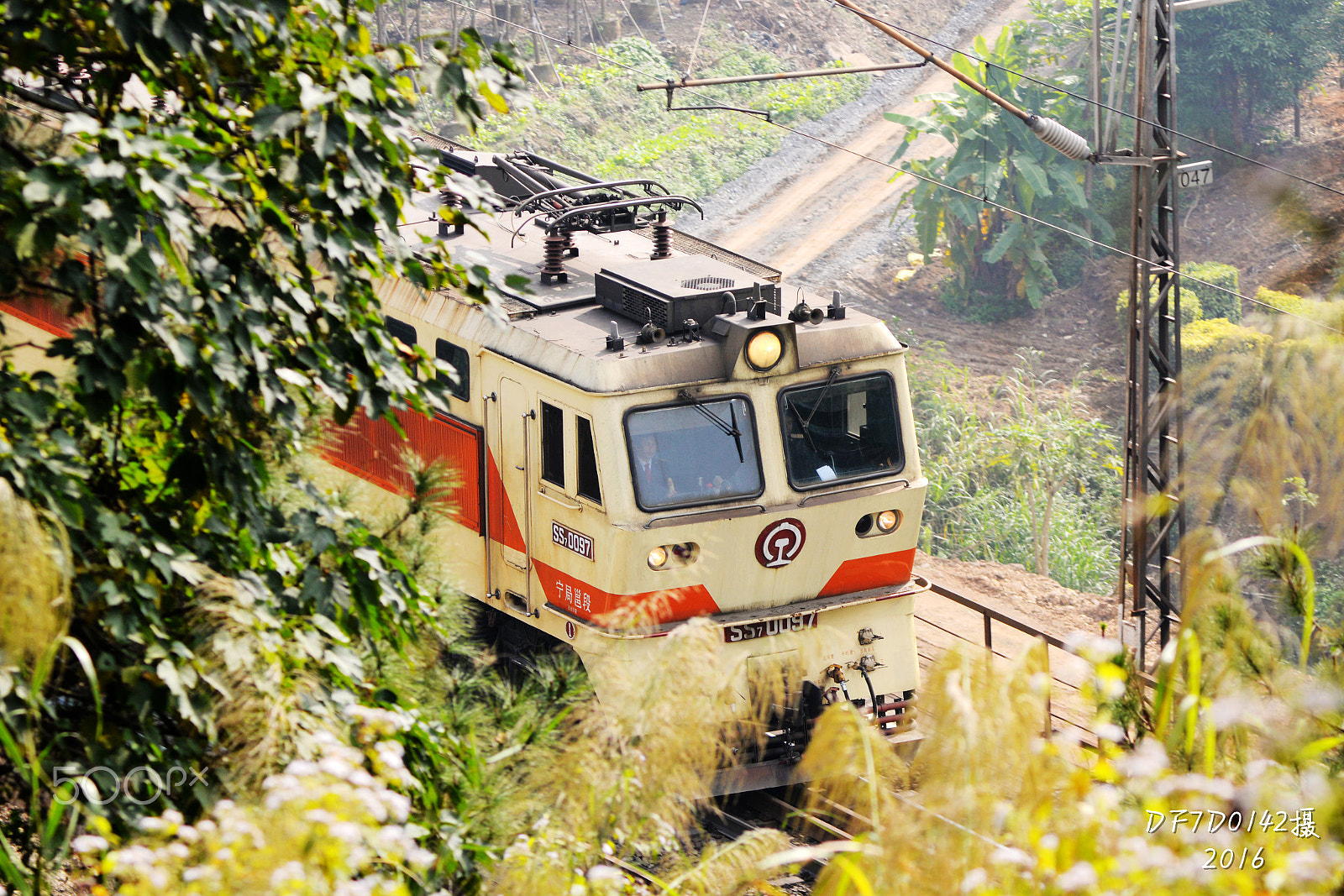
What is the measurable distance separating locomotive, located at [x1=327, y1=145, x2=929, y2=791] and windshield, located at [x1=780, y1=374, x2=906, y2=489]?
12mm

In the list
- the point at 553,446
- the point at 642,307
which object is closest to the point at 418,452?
the point at 553,446

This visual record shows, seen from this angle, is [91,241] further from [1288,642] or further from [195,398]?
[1288,642]

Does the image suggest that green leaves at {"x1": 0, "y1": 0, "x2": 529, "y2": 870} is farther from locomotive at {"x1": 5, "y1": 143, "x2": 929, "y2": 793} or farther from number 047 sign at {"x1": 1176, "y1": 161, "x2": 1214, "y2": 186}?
number 047 sign at {"x1": 1176, "y1": 161, "x2": 1214, "y2": 186}

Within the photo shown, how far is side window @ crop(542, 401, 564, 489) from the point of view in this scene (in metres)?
8.66

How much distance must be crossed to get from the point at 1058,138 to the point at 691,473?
515 centimetres

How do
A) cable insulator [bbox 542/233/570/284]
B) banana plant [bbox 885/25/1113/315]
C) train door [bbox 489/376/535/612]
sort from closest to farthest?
1. train door [bbox 489/376/535/612]
2. cable insulator [bbox 542/233/570/284]
3. banana plant [bbox 885/25/1113/315]

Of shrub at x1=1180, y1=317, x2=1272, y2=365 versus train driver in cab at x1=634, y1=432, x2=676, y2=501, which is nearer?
train driver in cab at x1=634, y1=432, x2=676, y2=501

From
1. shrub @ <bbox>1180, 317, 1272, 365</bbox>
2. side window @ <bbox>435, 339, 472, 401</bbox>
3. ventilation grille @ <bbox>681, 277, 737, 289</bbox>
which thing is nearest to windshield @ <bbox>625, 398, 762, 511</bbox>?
ventilation grille @ <bbox>681, 277, 737, 289</bbox>

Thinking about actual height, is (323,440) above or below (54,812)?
above

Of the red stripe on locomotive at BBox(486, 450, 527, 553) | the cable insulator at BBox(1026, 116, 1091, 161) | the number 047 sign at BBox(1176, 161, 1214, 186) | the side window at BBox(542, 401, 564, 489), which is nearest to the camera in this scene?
the side window at BBox(542, 401, 564, 489)

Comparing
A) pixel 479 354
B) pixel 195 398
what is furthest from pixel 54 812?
pixel 479 354

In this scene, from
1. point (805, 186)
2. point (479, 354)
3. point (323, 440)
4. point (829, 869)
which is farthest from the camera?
point (805, 186)

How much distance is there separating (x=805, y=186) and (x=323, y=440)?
83.7 feet

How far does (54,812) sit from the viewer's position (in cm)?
417
